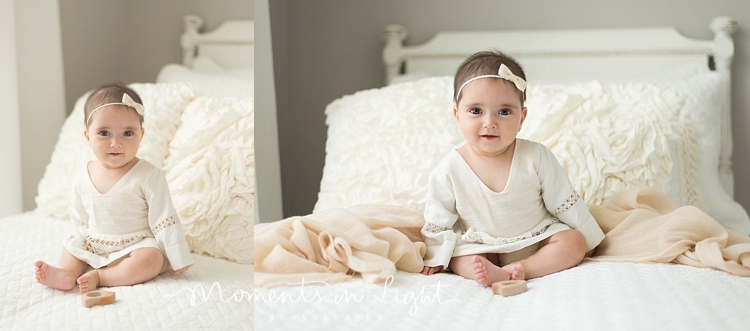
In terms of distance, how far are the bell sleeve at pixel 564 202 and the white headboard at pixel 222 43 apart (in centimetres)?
118

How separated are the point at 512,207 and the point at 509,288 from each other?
25cm

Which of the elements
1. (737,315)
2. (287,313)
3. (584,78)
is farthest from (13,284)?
(584,78)

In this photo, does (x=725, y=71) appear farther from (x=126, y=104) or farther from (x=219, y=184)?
(x=126, y=104)

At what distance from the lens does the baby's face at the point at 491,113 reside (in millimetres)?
1084

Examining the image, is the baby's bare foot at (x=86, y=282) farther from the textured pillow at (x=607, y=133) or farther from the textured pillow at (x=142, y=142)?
the textured pillow at (x=607, y=133)

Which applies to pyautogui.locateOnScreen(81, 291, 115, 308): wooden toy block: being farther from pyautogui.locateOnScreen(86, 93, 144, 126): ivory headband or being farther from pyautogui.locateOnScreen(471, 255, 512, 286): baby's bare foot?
pyautogui.locateOnScreen(471, 255, 512, 286): baby's bare foot

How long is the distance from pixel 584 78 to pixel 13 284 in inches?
64.1

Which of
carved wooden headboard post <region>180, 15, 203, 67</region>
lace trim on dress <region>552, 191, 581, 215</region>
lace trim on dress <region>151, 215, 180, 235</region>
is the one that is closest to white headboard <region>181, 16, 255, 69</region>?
carved wooden headboard post <region>180, 15, 203, 67</region>

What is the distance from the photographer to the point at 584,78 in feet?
6.00

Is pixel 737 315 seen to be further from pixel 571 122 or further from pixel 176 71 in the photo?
pixel 176 71

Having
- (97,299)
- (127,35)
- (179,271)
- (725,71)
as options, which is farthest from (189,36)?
(725,71)

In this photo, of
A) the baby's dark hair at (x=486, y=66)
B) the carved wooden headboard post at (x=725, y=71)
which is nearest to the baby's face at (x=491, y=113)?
the baby's dark hair at (x=486, y=66)

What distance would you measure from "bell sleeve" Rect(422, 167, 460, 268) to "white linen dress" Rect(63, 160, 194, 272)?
484 mm

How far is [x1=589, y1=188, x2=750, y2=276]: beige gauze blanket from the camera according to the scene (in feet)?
3.21
